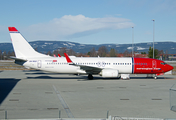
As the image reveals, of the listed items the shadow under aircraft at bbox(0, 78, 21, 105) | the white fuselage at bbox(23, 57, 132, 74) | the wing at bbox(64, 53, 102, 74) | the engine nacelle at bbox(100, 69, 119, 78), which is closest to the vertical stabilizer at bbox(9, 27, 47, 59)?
the white fuselage at bbox(23, 57, 132, 74)

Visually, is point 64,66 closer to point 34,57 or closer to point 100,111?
point 34,57

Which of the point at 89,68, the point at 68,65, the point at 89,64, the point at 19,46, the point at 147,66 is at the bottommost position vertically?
the point at 89,68

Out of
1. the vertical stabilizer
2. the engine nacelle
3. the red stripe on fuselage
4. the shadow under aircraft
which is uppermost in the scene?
the vertical stabilizer

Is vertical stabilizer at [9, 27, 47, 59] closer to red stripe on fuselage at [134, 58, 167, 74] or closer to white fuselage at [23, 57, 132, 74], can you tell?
white fuselage at [23, 57, 132, 74]

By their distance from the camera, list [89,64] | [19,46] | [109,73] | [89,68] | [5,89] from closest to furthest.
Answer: [5,89], [109,73], [89,68], [89,64], [19,46]

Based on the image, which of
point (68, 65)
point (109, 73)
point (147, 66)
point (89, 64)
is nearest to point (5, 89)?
point (68, 65)

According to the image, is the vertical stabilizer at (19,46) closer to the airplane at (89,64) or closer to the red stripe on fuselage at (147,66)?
the airplane at (89,64)

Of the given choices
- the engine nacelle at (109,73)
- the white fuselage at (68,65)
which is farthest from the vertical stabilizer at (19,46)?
the engine nacelle at (109,73)

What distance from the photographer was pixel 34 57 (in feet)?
108

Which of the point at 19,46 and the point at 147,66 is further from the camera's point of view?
the point at 19,46

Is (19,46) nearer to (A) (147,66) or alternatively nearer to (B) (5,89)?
(B) (5,89)

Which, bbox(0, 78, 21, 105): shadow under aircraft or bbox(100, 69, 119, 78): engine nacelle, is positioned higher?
bbox(100, 69, 119, 78): engine nacelle

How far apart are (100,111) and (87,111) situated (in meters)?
0.84

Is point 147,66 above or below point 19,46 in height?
below
